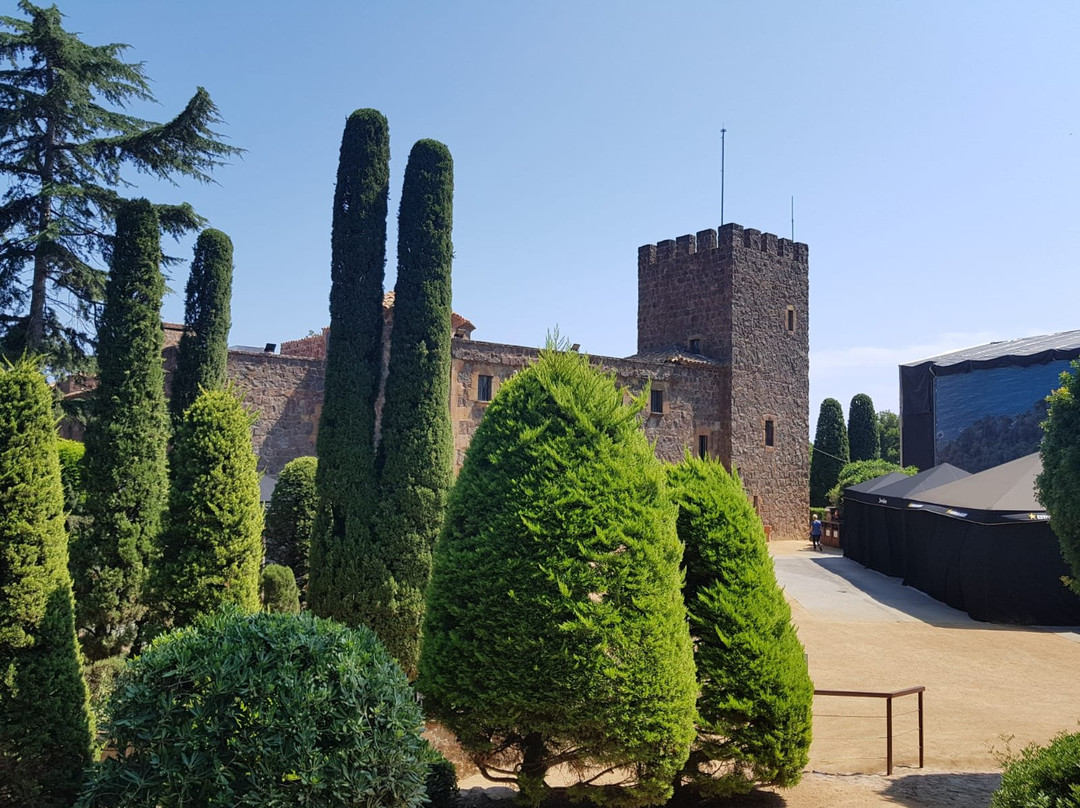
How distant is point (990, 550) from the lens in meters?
15.1

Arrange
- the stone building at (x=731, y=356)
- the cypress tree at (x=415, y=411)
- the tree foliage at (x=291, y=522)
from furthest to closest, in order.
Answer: the stone building at (x=731, y=356) < the tree foliage at (x=291, y=522) < the cypress tree at (x=415, y=411)

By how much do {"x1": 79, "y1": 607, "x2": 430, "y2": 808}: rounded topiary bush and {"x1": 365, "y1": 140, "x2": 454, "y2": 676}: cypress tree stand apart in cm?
599

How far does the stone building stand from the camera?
27734mm

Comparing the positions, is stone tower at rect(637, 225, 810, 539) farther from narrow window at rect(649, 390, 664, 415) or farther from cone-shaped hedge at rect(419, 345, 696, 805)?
cone-shaped hedge at rect(419, 345, 696, 805)

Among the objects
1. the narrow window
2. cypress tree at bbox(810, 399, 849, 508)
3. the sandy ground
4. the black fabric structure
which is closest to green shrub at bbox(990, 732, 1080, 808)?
the sandy ground

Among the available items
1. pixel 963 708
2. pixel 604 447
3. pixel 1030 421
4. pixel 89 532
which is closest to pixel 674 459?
pixel 1030 421

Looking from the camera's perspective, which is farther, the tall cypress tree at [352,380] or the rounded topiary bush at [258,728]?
the tall cypress tree at [352,380]

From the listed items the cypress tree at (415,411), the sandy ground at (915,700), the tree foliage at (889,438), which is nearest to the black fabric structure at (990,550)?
the sandy ground at (915,700)

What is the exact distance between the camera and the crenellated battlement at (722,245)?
2898 cm

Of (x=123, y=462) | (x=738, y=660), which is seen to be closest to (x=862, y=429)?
(x=123, y=462)

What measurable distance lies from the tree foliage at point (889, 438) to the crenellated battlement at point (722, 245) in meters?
19.9

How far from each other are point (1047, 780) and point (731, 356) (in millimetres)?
25175

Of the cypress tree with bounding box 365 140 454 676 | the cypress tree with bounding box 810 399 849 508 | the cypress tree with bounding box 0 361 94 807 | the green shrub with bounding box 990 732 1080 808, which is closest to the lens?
the green shrub with bounding box 990 732 1080 808

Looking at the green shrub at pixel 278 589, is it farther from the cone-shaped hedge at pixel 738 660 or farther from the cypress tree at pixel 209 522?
the cone-shaped hedge at pixel 738 660
